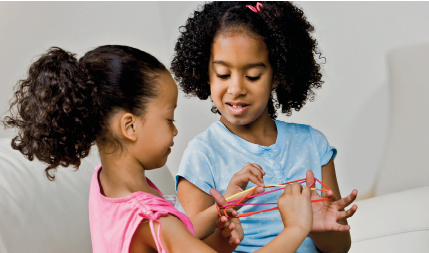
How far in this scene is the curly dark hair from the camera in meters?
0.97

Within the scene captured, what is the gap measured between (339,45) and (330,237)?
991 millimetres

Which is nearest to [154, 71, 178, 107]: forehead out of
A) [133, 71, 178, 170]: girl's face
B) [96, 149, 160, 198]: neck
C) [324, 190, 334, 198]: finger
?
[133, 71, 178, 170]: girl's face

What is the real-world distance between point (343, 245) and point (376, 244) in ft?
1.00

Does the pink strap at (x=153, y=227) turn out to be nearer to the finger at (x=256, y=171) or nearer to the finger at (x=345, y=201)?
the finger at (x=256, y=171)

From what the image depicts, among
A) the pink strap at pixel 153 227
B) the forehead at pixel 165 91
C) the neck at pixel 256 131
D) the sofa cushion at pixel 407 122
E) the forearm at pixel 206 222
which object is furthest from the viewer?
the sofa cushion at pixel 407 122

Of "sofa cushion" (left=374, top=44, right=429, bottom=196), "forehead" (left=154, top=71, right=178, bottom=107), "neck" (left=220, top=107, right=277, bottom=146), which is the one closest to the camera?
"forehead" (left=154, top=71, right=178, bottom=107)

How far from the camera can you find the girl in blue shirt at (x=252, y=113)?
921 mm

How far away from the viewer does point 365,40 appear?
5.55ft

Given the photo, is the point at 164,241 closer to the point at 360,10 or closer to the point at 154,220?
the point at 154,220

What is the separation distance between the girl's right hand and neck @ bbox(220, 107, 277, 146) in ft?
1.01

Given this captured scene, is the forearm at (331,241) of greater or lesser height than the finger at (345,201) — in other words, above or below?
below

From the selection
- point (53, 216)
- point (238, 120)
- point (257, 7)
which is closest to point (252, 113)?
point (238, 120)

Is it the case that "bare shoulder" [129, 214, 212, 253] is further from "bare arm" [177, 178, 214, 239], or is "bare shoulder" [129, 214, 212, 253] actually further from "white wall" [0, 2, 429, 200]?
"white wall" [0, 2, 429, 200]

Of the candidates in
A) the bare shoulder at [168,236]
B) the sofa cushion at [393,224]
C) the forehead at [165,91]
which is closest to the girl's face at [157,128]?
the forehead at [165,91]
